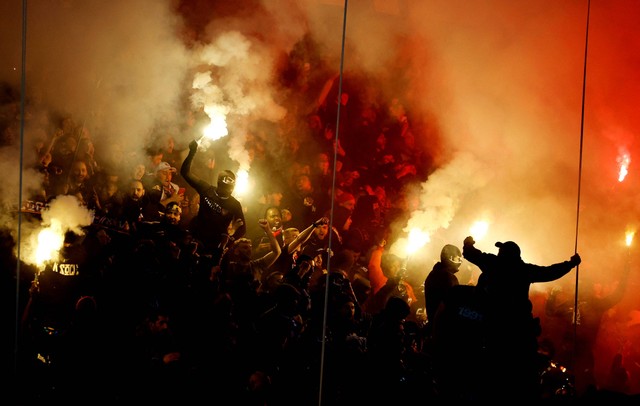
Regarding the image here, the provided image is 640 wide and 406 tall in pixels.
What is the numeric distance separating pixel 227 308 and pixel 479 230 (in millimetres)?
5074

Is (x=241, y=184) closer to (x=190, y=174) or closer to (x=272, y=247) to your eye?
(x=190, y=174)

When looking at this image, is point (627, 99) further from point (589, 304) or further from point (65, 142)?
point (65, 142)

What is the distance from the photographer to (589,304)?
7.77m

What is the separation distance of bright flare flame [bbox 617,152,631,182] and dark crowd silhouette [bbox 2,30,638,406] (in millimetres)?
3586

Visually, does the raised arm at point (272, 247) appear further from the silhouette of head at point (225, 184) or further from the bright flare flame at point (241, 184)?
the bright flare flame at point (241, 184)

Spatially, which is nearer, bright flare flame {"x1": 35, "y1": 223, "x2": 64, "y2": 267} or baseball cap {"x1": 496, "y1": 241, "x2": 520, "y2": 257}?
baseball cap {"x1": 496, "y1": 241, "x2": 520, "y2": 257}

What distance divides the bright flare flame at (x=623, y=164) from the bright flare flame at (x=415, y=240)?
12.2ft

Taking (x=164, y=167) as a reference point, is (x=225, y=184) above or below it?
below

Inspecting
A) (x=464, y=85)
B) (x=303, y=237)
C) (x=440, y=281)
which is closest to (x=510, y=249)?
(x=440, y=281)

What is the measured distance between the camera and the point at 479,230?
8781 millimetres

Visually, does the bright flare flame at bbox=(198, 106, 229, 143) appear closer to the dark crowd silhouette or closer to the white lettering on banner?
the dark crowd silhouette

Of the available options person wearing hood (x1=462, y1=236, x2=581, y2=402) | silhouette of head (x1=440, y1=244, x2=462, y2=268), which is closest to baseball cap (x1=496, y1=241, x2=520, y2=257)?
person wearing hood (x1=462, y1=236, x2=581, y2=402)

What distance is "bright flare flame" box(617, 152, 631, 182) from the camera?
31.0ft

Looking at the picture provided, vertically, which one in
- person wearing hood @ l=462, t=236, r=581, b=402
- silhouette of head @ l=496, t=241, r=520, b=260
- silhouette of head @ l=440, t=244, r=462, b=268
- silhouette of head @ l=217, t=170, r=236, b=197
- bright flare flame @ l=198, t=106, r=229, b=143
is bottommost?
person wearing hood @ l=462, t=236, r=581, b=402
